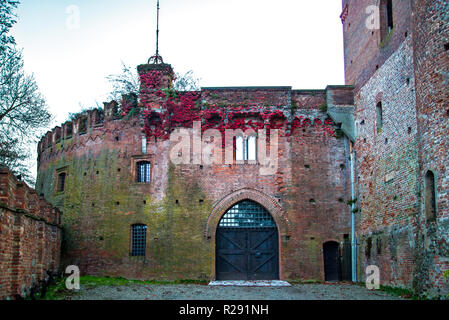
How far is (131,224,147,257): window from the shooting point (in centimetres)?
1830

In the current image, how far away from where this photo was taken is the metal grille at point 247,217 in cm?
1834

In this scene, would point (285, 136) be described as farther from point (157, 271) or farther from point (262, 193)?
point (157, 271)

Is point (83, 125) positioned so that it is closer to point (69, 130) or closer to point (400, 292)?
point (69, 130)

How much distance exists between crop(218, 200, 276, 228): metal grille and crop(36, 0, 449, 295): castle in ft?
0.14

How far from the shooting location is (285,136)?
61.7 ft

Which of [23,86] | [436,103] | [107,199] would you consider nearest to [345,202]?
[436,103]

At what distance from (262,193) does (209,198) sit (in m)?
2.05

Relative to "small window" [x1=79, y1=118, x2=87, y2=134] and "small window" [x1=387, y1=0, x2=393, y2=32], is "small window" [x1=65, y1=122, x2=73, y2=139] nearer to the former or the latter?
"small window" [x1=79, y1=118, x2=87, y2=134]

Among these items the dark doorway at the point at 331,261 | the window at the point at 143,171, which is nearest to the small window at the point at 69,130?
the window at the point at 143,171

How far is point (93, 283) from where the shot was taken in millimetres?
15891

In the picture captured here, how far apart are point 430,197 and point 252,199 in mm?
7405

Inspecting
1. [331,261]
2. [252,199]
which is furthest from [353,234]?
[252,199]

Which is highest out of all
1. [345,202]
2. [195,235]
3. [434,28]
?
[434,28]
